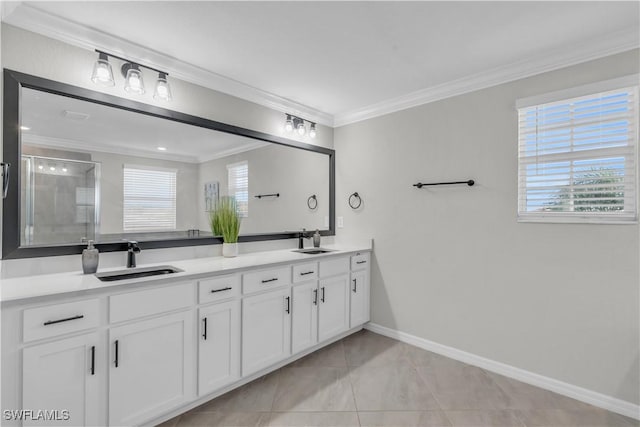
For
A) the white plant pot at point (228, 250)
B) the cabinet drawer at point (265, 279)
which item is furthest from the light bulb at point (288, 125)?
the cabinet drawer at point (265, 279)

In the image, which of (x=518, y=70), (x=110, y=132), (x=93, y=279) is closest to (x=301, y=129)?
(x=110, y=132)

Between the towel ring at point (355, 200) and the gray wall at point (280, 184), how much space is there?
29 centimetres

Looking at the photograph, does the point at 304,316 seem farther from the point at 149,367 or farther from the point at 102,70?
the point at 102,70

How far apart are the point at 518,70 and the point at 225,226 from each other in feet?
8.68

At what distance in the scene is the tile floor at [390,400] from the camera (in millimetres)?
1983

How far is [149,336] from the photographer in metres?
1.80

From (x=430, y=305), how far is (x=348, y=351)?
0.88 m

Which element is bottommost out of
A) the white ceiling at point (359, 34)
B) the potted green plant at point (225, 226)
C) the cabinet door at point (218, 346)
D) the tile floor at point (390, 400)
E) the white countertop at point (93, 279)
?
the tile floor at point (390, 400)

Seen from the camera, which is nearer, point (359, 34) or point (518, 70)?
point (359, 34)

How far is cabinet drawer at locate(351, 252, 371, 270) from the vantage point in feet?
10.6

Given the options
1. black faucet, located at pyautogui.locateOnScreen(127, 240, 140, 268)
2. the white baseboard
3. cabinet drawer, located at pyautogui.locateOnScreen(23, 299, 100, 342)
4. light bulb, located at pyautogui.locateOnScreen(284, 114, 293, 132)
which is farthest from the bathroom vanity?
light bulb, located at pyautogui.locateOnScreen(284, 114, 293, 132)

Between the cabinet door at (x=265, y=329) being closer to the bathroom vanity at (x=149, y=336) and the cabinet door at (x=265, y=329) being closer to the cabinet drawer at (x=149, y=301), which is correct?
the bathroom vanity at (x=149, y=336)

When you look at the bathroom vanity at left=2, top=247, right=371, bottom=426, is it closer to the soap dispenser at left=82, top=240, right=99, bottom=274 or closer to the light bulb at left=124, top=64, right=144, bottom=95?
the soap dispenser at left=82, top=240, right=99, bottom=274

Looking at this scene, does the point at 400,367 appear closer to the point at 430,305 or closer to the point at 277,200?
the point at 430,305
